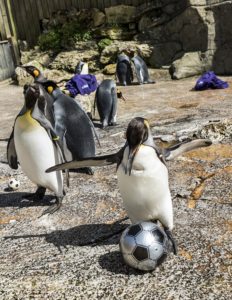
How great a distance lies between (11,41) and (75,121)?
12016 millimetres

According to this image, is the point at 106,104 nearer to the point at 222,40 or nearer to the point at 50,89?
the point at 50,89

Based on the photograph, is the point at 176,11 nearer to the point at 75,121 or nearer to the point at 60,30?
the point at 60,30

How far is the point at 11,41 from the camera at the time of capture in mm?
15492

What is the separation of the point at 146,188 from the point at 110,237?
1.96 feet

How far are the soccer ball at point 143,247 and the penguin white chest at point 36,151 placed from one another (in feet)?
4.54

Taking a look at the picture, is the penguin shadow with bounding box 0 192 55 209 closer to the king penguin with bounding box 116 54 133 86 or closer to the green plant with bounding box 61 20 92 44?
the king penguin with bounding box 116 54 133 86

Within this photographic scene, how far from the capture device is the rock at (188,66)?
1134cm

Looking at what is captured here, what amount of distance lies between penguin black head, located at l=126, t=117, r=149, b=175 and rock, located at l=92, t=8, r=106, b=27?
11857 millimetres

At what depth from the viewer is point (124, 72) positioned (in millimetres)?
11492

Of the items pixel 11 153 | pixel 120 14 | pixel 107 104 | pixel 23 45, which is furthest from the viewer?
pixel 23 45

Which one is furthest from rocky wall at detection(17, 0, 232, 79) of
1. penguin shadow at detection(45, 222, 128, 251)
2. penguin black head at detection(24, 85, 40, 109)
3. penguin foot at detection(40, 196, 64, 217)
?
penguin shadow at detection(45, 222, 128, 251)

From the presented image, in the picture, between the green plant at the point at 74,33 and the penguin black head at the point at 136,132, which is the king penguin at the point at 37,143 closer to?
the penguin black head at the point at 136,132

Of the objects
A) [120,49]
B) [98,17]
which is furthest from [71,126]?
[98,17]

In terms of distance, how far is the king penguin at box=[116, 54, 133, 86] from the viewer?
1150 cm
